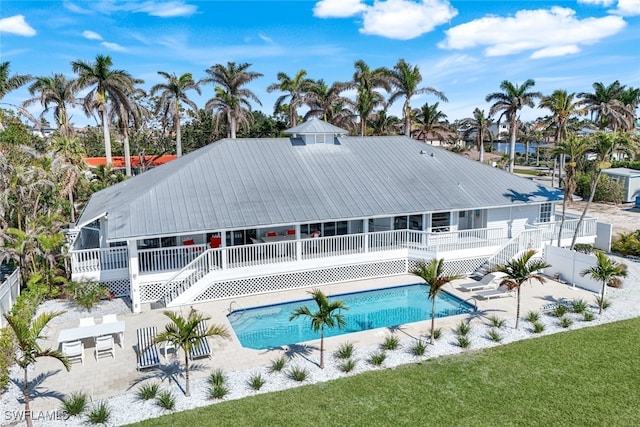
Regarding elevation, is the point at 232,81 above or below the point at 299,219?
above

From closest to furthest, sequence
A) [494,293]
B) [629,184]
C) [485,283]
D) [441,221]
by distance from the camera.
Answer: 1. [494,293]
2. [485,283]
3. [441,221]
4. [629,184]

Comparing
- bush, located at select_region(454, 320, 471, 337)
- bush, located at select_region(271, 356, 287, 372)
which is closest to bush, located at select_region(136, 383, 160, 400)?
bush, located at select_region(271, 356, 287, 372)

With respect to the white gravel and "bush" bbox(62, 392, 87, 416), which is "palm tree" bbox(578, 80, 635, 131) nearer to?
the white gravel

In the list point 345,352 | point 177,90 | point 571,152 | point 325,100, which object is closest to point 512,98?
point 325,100

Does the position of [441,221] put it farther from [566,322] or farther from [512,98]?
[512,98]

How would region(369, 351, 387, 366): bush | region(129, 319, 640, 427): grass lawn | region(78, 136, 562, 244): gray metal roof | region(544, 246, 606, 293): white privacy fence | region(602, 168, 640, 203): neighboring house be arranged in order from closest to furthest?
region(129, 319, 640, 427): grass lawn < region(369, 351, 387, 366): bush < region(78, 136, 562, 244): gray metal roof < region(544, 246, 606, 293): white privacy fence < region(602, 168, 640, 203): neighboring house

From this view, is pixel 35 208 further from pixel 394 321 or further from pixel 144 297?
pixel 394 321
